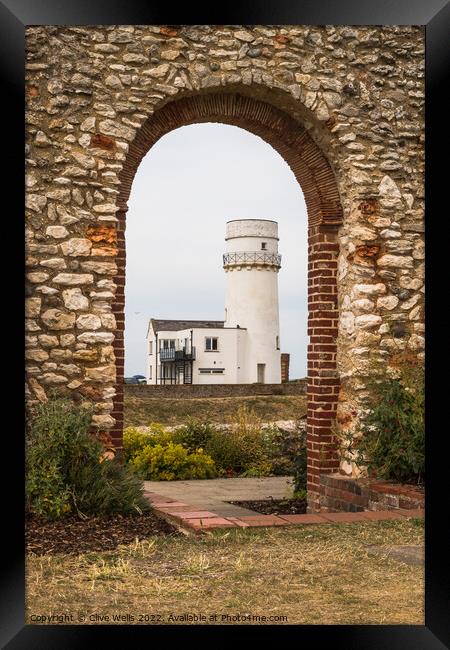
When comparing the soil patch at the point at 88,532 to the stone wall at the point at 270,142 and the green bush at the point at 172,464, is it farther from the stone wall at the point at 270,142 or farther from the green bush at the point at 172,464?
the green bush at the point at 172,464

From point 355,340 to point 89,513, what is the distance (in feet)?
9.71

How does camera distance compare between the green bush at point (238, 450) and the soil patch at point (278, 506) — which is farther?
the green bush at point (238, 450)

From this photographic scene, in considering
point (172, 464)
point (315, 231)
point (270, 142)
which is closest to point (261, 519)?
point (315, 231)

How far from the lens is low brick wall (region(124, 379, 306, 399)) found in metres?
26.2

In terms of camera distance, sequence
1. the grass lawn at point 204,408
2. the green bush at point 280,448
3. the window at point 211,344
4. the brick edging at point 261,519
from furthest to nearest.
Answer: the window at point 211,344, the grass lawn at point 204,408, the green bush at point 280,448, the brick edging at point 261,519

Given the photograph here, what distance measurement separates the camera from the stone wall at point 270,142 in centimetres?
711

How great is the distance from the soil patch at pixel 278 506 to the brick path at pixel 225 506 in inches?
7.1

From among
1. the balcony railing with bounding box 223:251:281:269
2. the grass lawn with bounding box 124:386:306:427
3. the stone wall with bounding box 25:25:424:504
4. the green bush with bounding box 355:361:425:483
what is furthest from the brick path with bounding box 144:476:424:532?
the balcony railing with bounding box 223:251:281:269

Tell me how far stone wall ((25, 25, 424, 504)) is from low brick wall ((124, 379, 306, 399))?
17.7 metres

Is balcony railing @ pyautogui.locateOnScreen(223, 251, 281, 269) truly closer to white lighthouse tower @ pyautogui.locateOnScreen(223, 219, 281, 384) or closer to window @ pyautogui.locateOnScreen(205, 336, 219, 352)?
white lighthouse tower @ pyautogui.locateOnScreen(223, 219, 281, 384)

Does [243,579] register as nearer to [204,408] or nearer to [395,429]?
[395,429]

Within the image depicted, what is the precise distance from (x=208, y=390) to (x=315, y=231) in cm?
1991

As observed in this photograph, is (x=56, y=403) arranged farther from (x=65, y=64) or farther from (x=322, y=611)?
(x=322, y=611)

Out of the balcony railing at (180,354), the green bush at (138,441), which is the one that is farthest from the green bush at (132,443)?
the balcony railing at (180,354)
